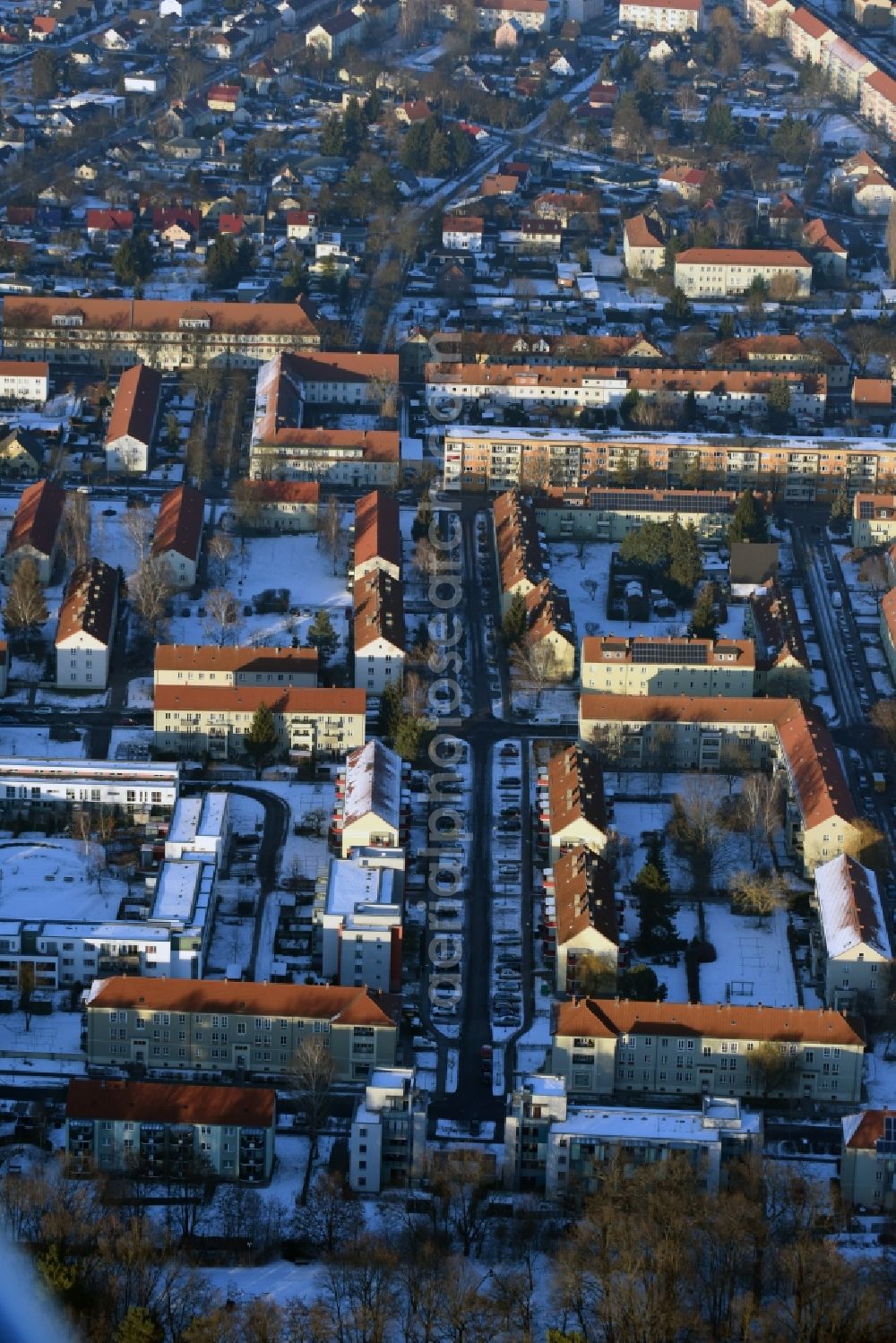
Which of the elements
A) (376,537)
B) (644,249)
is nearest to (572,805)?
(376,537)

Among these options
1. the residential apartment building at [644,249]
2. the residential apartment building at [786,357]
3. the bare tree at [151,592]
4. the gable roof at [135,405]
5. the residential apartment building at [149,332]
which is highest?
the bare tree at [151,592]

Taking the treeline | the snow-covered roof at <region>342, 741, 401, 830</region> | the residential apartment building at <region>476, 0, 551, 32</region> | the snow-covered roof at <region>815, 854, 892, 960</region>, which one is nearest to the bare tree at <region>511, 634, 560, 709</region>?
the snow-covered roof at <region>342, 741, 401, 830</region>

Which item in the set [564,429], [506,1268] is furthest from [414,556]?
[506,1268]

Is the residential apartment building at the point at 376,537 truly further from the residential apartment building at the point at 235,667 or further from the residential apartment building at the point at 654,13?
A: the residential apartment building at the point at 654,13

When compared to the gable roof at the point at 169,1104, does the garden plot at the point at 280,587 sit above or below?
below

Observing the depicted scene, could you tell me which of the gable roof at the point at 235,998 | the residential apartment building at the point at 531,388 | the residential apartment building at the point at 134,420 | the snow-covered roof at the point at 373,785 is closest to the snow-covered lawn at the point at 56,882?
the gable roof at the point at 235,998

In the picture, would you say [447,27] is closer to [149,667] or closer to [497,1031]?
[149,667]
